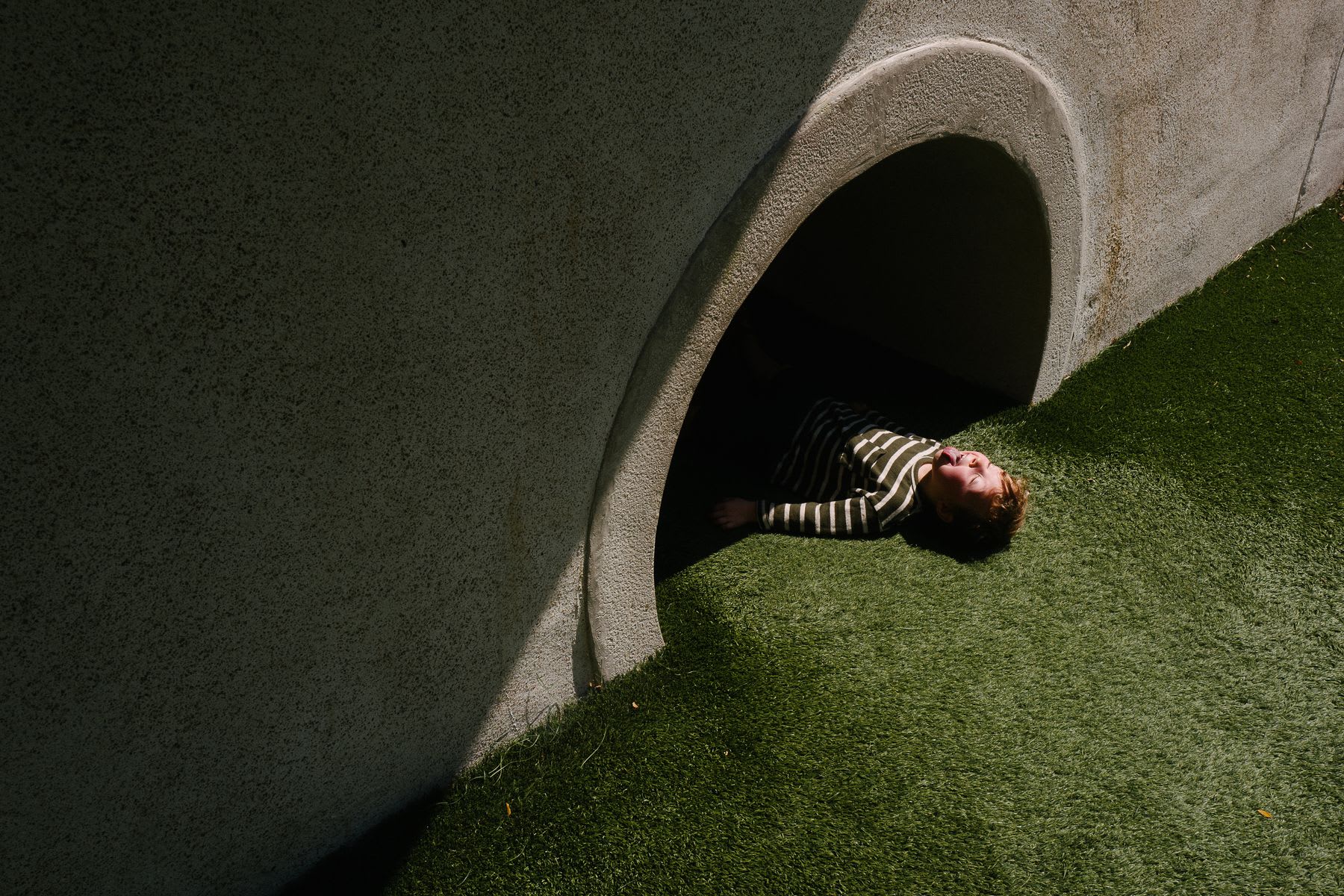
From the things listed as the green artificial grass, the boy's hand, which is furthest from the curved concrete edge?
the boy's hand

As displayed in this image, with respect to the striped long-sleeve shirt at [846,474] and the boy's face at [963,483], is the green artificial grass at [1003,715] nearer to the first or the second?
the striped long-sleeve shirt at [846,474]

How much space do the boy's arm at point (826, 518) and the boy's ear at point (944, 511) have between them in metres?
0.24

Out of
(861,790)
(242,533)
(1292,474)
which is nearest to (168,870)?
(242,533)

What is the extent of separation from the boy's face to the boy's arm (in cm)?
26

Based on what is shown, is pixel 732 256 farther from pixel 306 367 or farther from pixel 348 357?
pixel 306 367

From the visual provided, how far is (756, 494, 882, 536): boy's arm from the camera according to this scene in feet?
13.6

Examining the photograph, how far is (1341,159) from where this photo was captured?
6586 millimetres

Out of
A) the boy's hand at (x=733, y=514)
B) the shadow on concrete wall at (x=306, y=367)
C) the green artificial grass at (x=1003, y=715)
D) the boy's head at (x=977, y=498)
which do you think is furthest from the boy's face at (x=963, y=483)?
the shadow on concrete wall at (x=306, y=367)

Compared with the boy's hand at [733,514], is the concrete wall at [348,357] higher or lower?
higher

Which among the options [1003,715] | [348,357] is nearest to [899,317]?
[1003,715]

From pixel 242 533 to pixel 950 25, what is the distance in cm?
281

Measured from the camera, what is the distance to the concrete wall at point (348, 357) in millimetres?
1968

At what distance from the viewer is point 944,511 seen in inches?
161

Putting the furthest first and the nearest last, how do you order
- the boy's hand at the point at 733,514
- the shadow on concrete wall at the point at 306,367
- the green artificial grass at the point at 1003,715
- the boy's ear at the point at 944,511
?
1. the boy's hand at the point at 733,514
2. the boy's ear at the point at 944,511
3. the green artificial grass at the point at 1003,715
4. the shadow on concrete wall at the point at 306,367
